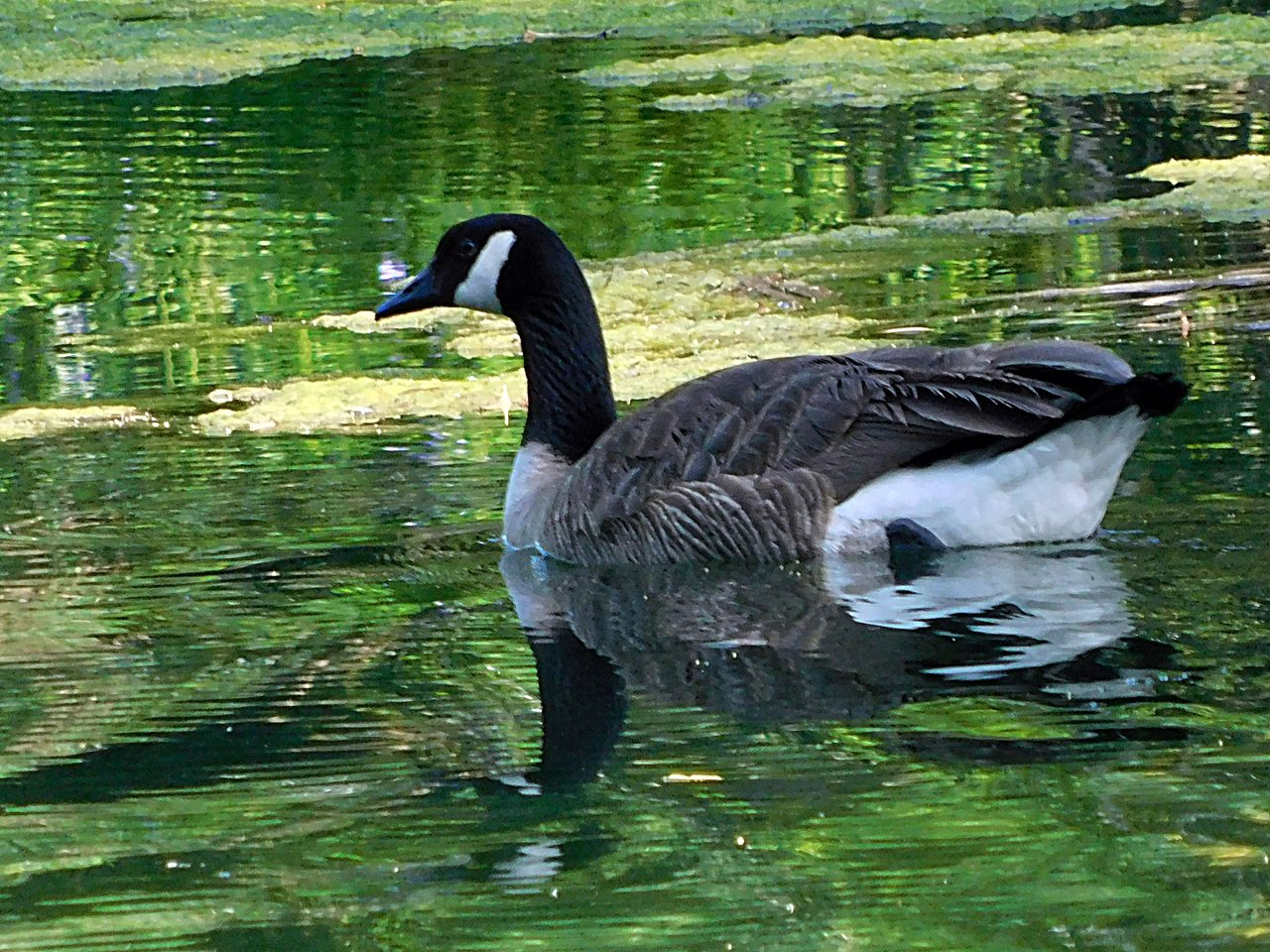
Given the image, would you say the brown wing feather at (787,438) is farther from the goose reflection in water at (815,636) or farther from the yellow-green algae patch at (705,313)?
the yellow-green algae patch at (705,313)

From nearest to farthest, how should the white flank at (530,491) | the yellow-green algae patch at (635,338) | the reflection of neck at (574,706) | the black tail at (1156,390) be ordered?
the reflection of neck at (574,706)
the black tail at (1156,390)
the white flank at (530,491)
the yellow-green algae patch at (635,338)

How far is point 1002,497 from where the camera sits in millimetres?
6746

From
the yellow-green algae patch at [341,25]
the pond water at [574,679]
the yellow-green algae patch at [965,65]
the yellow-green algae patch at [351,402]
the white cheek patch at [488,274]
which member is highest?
the yellow-green algae patch at [341,25]

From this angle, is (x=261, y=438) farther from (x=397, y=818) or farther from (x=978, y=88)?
(x=978, y=88)

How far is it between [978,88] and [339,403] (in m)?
9.48

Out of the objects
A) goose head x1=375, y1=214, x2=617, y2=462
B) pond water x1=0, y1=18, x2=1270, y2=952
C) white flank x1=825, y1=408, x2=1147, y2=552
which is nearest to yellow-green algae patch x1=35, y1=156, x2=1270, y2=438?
pond water x1=0, y1=18, x2=1270, y2=952

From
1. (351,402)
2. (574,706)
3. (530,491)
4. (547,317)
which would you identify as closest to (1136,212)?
(351,402)

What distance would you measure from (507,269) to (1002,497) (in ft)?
6.82

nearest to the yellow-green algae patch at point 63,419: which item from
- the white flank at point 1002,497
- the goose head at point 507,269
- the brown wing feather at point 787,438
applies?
the goose head at point 507,269

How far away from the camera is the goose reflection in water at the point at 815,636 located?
17.4 feet

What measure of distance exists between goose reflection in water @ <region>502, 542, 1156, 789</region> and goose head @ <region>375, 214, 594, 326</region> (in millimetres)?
1059

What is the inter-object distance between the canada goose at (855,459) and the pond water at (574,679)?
0.14m

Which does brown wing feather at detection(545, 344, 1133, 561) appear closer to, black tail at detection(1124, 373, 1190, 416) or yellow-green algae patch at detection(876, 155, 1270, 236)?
black tail at detection(1124, 373, 1190, 416)

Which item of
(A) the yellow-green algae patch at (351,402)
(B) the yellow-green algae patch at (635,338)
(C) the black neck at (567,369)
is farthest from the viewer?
(B) the yellow-green algae patch at (635,338)
